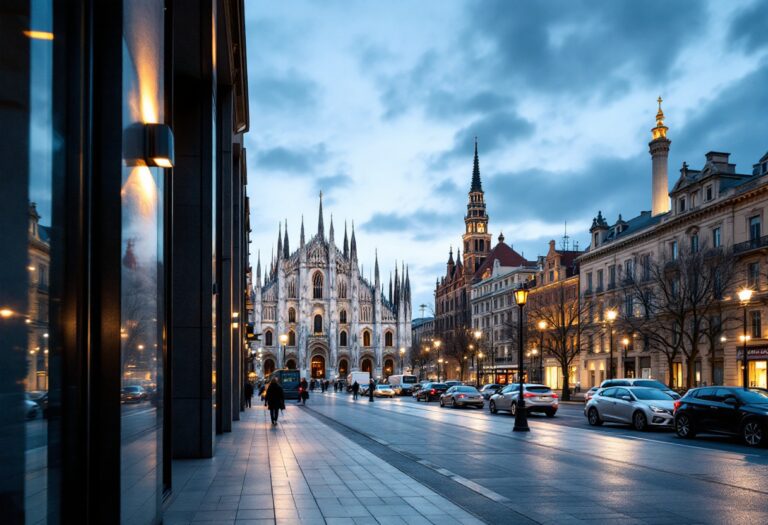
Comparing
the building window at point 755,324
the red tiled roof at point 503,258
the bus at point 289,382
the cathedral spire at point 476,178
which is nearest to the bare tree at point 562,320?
the building window at point 755,324

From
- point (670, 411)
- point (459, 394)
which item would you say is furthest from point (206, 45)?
point (459, 394)

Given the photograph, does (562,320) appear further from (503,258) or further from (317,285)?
(317,285)

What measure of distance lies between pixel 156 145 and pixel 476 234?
12231cm

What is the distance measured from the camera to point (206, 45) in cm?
1412

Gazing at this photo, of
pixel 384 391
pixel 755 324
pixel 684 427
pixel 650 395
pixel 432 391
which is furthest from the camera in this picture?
pixel 384 391

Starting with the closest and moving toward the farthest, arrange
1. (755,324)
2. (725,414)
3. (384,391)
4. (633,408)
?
(725,414), (633,408), (755,324), (384,391)

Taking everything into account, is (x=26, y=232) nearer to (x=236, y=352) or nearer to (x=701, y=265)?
(x=236, y=352)

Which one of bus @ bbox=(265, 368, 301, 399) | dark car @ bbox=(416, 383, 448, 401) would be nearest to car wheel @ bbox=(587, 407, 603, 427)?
dark car @ bbox=(416, 383, 448, 401)

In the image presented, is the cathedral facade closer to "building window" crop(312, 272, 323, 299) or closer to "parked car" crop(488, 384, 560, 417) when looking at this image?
"building window" crop(312, 272, 323, 299)

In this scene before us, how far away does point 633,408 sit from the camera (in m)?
23.6

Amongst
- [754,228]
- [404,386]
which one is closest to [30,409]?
[754,228]

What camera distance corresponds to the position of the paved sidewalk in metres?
8.44

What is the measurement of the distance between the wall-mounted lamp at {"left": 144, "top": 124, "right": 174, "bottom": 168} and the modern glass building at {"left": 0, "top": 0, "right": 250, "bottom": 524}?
0.02 meters

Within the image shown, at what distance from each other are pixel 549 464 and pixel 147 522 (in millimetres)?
9271
